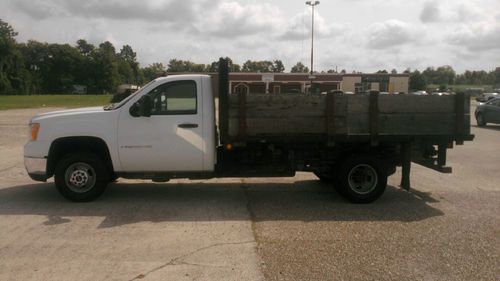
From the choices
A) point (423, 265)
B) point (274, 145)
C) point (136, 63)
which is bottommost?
point (423, 265)

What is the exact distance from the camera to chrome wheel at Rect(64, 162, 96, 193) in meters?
7.59

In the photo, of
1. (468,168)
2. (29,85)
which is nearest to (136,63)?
(29,85)

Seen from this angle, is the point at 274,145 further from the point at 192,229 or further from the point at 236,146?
the point at 192,229

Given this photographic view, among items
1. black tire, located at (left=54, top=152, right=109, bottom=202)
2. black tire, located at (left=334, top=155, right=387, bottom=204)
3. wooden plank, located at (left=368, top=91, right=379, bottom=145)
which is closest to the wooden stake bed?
wooden plank, located at (left=368, top=91, right=379, bottom=145)

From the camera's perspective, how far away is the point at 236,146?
7480mm

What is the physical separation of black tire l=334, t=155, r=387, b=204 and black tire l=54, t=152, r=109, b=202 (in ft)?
12.1

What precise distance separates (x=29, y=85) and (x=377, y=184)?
406ft

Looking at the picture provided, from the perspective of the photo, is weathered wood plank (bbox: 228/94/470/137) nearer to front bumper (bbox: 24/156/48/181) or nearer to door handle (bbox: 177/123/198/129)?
→ door handle (bbox: 177/123/198/129)

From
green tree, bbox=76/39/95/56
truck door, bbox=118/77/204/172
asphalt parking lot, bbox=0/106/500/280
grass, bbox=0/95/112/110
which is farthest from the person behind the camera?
green tree, bbox=76/39/95/56

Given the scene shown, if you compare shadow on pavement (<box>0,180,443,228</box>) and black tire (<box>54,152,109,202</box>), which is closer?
shadow on pavement (<box>0,180,443,228</box>)

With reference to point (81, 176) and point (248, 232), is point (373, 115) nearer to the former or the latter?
point (248, 232)

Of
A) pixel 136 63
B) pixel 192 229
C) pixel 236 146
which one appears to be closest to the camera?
pixel 192 229

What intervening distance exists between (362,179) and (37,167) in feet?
16.7

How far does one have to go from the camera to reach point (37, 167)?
298 inches
